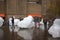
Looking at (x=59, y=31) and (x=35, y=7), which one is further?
(x=35, y=7)

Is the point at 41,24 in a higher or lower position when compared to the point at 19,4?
lower

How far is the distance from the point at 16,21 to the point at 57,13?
1.40 meters

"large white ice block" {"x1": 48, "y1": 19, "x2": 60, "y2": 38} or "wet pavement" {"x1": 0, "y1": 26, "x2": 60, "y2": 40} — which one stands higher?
"large white ice block" {"x1": 48, "y1": 19, "x2": 60, "y2": 38}

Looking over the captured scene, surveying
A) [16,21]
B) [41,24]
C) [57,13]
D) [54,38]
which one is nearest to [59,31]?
[54,38]

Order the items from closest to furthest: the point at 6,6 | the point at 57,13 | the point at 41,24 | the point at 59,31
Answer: the point at 57,13 → the point at 59,31 → the point at 41,24 → the point at 6,6

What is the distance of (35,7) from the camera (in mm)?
6402

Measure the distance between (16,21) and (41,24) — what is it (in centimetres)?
41

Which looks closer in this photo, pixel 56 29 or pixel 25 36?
pixel 56 29

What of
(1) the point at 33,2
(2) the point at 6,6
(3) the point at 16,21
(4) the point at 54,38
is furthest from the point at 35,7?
(4) the point at 54,38

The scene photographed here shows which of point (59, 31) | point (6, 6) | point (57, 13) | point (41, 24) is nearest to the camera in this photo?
point (57, 13)

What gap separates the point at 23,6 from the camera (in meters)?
6.28

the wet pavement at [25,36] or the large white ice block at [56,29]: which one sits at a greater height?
the large white ice block at [56,29]

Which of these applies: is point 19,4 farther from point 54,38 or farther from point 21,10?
point 54,38

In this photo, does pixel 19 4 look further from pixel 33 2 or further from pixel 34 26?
pixel 34 26
